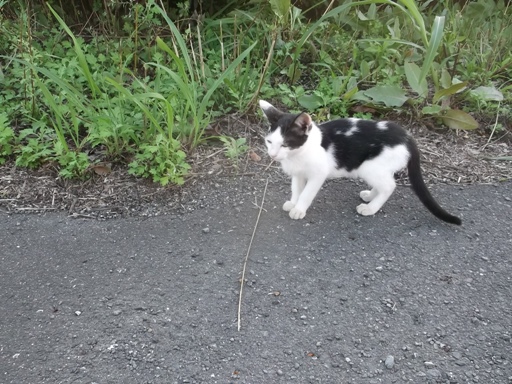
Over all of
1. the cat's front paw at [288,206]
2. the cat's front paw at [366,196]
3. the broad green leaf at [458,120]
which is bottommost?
the cat's front paw at [366,196]

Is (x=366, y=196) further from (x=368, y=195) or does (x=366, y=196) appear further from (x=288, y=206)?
(x=288, y=206)

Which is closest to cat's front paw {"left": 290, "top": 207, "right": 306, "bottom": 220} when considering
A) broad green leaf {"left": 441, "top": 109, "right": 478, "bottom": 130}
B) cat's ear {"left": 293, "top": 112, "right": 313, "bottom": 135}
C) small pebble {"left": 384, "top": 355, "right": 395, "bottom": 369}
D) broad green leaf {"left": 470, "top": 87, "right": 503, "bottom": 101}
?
cat's ear {"left": 293, "top": 112, "right": 313, "bottom": 135}

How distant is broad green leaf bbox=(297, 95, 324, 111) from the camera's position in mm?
3486

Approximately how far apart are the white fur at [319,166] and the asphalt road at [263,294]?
5.3 inches

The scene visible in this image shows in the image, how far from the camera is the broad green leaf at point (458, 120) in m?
3.36

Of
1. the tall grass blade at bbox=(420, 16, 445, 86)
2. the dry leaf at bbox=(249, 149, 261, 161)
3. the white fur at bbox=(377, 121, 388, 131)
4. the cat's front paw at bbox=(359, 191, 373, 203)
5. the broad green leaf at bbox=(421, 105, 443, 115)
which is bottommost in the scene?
the cat's front paw at bbox=(359, 191, 373, 203)

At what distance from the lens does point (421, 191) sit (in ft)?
8.79

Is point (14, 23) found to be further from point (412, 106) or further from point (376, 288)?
point (376, 288)

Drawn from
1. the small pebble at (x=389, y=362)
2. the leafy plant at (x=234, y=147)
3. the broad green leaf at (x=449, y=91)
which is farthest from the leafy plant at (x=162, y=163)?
the broad green leaf at (x=449, y=91)

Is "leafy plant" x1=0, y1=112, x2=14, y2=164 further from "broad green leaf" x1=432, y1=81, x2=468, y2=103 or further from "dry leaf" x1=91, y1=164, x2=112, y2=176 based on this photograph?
"broad green leaf" x1=432, y1=81, x2=468, y2=103

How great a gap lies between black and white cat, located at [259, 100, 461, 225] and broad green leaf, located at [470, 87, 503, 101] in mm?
1179

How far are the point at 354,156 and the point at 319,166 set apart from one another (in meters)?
0.20

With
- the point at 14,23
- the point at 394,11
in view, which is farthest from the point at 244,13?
the point at 14,23

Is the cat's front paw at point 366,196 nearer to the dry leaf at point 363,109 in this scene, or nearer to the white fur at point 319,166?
the white fur at point 319,166
